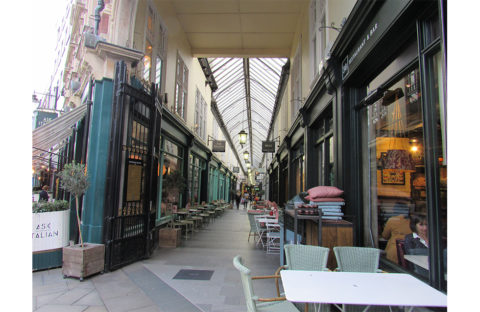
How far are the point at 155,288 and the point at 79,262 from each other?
4.42 ft

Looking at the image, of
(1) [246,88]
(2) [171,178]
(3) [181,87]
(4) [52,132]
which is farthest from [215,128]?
(4) [52,132]

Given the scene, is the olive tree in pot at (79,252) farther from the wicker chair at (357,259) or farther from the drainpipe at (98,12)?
the wicker chair at (357,259)

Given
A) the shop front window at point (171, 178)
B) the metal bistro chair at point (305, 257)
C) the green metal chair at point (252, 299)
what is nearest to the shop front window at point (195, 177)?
the shop front window at point (171, 178)

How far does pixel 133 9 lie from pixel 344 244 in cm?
643

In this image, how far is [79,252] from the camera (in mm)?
4668

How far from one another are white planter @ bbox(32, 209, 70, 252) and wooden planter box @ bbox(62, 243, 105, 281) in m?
0.66

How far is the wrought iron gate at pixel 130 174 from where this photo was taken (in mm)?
5379

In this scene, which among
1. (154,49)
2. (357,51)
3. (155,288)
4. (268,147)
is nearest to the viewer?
(357,51)

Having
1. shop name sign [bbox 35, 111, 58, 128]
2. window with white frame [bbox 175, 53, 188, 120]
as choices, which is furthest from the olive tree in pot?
shop name sign [bbox 35, 111, 58, 128]

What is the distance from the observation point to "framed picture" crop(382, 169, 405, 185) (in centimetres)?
339

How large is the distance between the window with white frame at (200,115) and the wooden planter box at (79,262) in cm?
897

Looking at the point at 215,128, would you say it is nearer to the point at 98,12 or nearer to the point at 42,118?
the point at 42,118

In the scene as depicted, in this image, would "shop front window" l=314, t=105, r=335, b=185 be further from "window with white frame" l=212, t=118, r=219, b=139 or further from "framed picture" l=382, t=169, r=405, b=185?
"window with white frame" l=212, t=118, r=219, b=139

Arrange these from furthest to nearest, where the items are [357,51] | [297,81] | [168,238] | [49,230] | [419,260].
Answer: [297,81], [168,238], [49,230], [357,51], [419,260]
